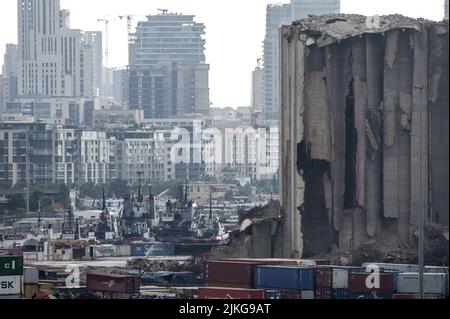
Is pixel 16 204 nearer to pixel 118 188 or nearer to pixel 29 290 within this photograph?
pixel 118 188

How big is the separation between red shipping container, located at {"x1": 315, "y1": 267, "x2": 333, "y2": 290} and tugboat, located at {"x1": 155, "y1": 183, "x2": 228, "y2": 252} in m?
29.1

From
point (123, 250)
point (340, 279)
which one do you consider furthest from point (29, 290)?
point (123, 250)

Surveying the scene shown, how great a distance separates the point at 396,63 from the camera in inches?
1737

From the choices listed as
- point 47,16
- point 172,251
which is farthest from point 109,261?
point 47,16

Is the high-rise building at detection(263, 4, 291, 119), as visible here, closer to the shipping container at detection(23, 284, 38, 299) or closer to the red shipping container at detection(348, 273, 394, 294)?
the shipping container at detection(23, 284, 38, 299)

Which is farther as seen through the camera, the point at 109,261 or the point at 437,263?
the point at 109,261

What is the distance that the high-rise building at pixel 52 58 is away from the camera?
7357 inches

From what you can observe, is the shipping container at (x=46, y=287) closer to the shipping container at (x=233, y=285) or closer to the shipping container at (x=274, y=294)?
the shipping container at (x=233, y=285)

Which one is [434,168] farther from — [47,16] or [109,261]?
[47,16]

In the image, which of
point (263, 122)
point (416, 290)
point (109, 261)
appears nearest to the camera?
point (416, 290)

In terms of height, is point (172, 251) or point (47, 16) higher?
point (47, 16)

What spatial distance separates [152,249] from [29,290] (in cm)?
2930

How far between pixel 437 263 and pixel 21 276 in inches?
315

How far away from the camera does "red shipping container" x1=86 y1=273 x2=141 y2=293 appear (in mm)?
38188
